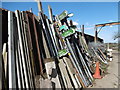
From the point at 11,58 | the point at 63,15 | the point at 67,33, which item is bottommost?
the point at 11,58

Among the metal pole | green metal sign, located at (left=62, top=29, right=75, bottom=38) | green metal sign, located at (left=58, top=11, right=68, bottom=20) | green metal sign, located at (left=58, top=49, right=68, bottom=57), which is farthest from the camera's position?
green metal sign, located at (left=58, top=11, right=68, bottom=20)

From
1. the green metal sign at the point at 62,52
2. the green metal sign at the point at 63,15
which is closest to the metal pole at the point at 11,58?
the green metal sign at the point at 62,52

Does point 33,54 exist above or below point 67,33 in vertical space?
below

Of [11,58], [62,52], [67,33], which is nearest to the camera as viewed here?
[11,58]

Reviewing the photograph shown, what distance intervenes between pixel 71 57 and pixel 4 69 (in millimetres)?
2468

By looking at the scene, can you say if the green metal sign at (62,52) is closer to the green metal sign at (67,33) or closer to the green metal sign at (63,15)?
the green metal sign at (67,33)

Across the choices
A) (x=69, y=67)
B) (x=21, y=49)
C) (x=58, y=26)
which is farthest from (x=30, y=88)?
(x=58, y=26)

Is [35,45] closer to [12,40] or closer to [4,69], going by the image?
[12,40]

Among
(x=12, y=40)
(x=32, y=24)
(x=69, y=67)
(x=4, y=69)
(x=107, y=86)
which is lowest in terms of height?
(x=107, y=86)

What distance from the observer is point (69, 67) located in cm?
394

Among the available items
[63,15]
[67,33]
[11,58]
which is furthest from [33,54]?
[63,15]

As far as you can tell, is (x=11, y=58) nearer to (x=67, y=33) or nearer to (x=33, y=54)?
(x=33, y=54)

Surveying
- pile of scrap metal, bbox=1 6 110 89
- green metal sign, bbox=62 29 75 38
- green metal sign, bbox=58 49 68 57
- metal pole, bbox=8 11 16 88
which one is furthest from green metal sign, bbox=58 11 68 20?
metal pole, bbox=8 11 16 88

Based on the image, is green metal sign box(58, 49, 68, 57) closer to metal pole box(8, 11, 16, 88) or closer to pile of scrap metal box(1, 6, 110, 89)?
pile of scrap metal box(1, 6, 110, 89)
